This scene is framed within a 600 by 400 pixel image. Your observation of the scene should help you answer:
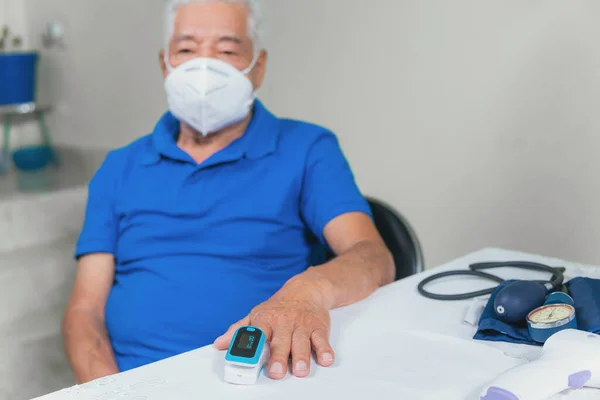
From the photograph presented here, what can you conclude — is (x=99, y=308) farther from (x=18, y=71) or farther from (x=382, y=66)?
(x=18, y=71)

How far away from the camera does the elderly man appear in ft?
4.51

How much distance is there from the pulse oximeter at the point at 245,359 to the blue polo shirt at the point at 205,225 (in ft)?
1.76

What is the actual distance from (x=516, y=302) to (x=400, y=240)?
0.52m

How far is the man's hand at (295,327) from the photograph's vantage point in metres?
0.84

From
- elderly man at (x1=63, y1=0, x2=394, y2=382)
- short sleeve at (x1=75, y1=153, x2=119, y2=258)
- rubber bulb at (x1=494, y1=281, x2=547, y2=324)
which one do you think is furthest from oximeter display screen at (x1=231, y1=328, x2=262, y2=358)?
short sleeve at (x1=75, y1=153, x2=119, y2=258)

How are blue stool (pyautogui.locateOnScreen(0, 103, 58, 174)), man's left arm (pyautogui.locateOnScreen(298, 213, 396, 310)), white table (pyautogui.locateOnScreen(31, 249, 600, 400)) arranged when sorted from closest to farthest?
white table (pyautogui.locateOnScreen(31, 249, 600, 400)) → man's left arm (pyautogui.locateOnScreen(298, 213, 396, 310)) → blue stool (pyautogui.locateOnScreen(0, 103, 58, 174))

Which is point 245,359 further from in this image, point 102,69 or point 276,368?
point 102,69

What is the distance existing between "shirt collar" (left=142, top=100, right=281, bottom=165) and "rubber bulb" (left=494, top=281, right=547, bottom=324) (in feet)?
2.23

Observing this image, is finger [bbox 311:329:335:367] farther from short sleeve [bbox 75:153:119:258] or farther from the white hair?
the white hair

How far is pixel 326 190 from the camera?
4.78 feet

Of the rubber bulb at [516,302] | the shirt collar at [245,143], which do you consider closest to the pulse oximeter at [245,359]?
the rubber bulb at [516,302]

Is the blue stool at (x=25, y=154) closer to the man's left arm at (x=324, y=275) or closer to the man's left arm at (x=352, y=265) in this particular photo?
the man's left arm at (x=324, y=275)

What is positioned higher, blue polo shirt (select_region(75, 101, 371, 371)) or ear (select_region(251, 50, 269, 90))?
ear (select_region(251, 50, 269, 90))

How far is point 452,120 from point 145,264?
1182 millimetres
